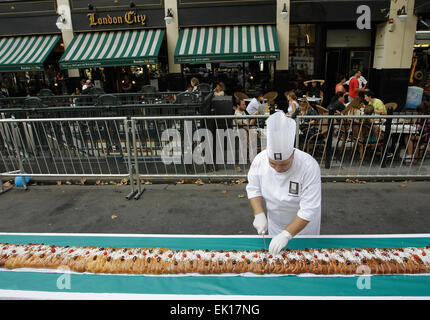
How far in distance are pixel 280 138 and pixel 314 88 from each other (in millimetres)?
10832

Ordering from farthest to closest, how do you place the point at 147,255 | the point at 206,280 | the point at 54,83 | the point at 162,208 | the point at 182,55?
the point at 54,83
the point at 182,55
the point at 162,208
the point at 147,255
the point at 206,280

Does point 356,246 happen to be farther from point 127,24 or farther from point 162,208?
point 127,24

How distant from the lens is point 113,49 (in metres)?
12.9

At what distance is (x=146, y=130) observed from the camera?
23.3 feet

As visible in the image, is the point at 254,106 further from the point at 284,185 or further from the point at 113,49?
the point at 113,49

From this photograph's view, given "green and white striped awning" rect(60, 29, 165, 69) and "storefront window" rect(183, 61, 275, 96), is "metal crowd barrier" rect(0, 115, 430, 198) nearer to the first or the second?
"green and white striped awning" rect(60, 29, 165, 69)

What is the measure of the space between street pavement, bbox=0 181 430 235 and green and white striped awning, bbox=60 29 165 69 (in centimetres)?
711

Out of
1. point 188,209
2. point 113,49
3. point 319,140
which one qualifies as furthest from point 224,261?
point 113,49

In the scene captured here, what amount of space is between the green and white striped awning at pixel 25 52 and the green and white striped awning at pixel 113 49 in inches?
42.7

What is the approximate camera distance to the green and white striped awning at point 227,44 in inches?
461

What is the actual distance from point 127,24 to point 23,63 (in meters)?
4.75

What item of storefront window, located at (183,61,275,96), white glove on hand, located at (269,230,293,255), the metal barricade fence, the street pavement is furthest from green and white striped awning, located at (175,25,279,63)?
white glove on hand, located at (269,230,293,255)

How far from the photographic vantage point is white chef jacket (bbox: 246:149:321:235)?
2.62 meters

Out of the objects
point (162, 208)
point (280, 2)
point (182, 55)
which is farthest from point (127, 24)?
point (162, 208)
